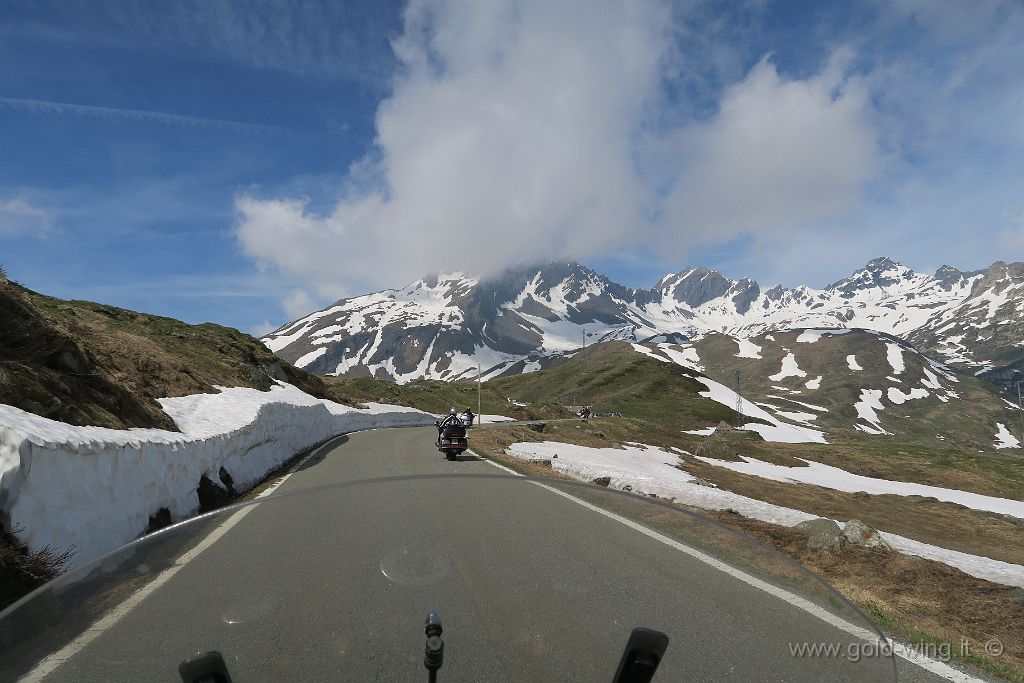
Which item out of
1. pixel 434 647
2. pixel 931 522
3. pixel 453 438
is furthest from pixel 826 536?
pixel 931 522

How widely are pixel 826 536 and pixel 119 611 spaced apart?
998 cm

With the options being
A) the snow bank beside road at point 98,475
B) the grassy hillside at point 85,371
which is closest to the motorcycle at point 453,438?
the snow bank beside road at point 98,475

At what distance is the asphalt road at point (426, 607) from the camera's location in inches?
86.8

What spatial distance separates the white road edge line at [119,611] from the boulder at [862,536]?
964 centimetres

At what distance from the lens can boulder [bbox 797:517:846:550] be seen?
9148 mm

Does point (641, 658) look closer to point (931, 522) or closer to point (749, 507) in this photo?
point (749, 507)

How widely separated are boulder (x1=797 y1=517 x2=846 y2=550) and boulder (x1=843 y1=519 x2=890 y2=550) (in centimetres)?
11

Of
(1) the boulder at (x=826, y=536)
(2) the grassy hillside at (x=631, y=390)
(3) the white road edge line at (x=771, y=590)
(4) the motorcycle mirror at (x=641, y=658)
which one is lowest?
(1) the boulder at (x=826, y=536)

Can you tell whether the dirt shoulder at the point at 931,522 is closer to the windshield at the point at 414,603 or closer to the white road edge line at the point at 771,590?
the white road edge line at the point at 771,590

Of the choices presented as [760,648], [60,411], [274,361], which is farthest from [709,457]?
[760,648]

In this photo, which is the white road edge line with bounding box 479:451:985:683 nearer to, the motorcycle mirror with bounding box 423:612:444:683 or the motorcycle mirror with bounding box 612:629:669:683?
the motorcycle mirror with bounding box 612:629:669:683

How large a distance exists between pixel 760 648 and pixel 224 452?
14500mm

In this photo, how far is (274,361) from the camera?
5997 cm

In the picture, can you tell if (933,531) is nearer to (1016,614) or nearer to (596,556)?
(1016,614)
